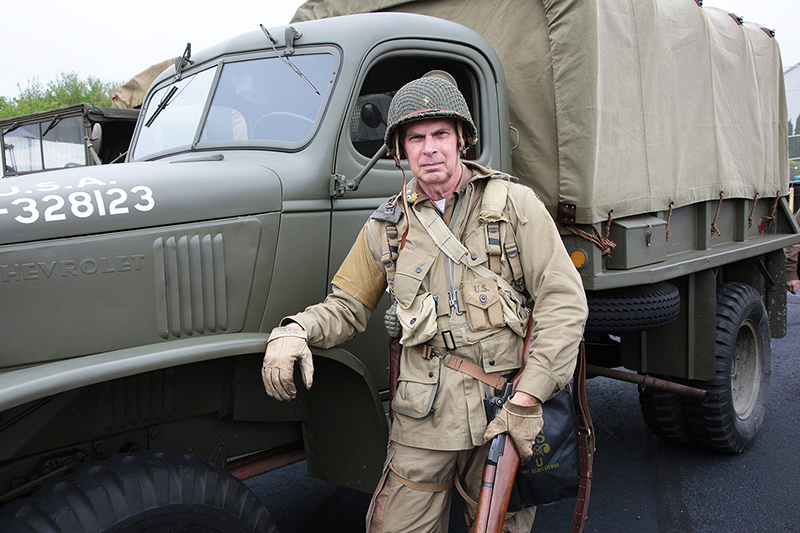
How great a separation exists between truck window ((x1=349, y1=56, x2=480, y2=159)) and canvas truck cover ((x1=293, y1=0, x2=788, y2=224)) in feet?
1.42

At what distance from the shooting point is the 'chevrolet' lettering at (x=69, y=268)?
177 centimetres

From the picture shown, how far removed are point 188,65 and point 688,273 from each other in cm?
289

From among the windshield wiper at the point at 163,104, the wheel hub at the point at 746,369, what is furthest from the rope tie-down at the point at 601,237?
the windshield wiper at the point at 163,104

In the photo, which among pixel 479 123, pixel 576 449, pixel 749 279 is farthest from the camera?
pixel 749 279

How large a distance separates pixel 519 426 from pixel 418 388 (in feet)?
1.22

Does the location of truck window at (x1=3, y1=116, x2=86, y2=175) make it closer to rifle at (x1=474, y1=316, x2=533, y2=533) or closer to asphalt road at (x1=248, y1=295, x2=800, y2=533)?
asphalt road at (x1=248, y1=295, x2=800, y2=533)

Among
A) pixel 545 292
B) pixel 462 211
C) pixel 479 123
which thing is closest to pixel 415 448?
pixel 545 292

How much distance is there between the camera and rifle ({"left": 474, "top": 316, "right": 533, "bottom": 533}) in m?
1.92

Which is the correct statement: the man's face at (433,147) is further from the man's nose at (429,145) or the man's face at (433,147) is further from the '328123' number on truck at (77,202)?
the '328123' number on truck at (77,202)

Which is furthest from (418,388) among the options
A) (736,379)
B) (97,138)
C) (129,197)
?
(736,379)

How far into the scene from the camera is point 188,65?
10.3 ft

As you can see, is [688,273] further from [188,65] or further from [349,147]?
[188,65]

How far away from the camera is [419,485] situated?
7.20 feet

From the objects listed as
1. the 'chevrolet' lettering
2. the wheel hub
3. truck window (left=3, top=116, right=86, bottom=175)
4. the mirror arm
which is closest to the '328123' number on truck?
the 'chevrolet' lettering
